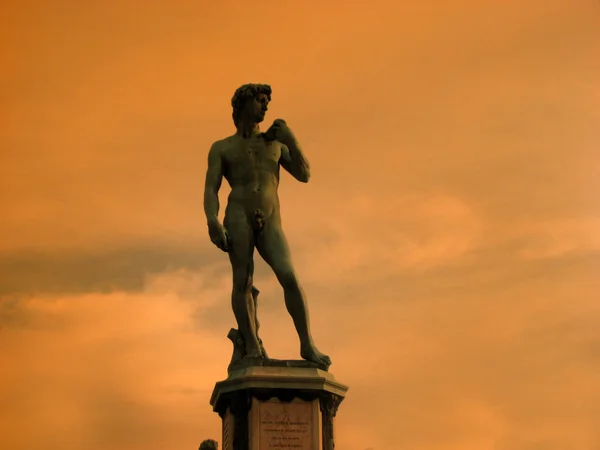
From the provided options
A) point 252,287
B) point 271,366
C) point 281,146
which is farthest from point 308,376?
point 281,146

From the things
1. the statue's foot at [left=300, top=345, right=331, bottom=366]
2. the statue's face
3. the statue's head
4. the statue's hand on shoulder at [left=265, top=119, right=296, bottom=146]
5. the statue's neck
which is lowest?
the statue's head

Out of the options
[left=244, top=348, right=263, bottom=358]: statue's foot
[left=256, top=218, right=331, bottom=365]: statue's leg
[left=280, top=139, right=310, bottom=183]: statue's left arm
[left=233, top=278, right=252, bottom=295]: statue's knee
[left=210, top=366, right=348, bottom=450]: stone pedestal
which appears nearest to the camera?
[left=210, top=366, right=348, bottom=450]: stone pedestal

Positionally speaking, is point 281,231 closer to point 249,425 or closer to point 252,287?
point 252,287

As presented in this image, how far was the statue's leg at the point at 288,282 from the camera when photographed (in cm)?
1855

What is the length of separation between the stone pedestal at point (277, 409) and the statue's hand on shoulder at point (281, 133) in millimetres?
3508

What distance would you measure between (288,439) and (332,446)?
0.72 meters

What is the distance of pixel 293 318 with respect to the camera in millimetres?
18766

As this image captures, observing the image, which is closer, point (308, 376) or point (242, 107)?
point (308, 376)

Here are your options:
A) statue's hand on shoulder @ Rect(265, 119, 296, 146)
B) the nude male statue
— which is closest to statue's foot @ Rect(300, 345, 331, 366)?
the nude male statue

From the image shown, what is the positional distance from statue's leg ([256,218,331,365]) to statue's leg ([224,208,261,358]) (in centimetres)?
24

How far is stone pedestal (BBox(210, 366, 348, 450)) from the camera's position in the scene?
17.8 meters

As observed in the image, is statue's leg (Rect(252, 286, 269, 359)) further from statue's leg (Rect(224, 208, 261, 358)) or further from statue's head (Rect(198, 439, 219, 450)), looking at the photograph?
Result: statue's head (Rect(198, 439, 219, 450))

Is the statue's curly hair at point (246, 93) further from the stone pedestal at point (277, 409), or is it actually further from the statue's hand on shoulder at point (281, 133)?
the stone pedestal at point (277, 409)

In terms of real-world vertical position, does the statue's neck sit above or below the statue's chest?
above
